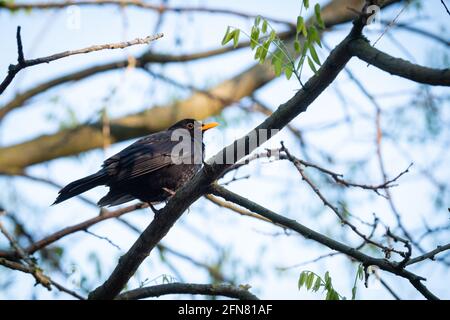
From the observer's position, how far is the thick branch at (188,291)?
4312 millimetres

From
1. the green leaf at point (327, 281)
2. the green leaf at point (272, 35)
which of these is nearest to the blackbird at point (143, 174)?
the green leaf at point (327, 281)

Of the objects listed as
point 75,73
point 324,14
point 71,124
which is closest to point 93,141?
point 71,124

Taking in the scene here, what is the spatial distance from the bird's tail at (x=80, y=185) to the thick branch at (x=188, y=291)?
117cm

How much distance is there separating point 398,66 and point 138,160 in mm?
3178

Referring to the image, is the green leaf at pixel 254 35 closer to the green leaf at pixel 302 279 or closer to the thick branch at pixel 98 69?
the green leaf at pixel 302 279

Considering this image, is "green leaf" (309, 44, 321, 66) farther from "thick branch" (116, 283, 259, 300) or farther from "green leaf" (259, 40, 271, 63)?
"thick branch" (116, 283, 259, 300)

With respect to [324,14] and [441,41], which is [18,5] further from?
[441,41]

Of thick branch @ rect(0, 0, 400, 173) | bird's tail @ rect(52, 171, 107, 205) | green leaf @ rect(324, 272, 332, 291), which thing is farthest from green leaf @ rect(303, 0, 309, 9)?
thick branch @ rect(0, 0, 400, 173)

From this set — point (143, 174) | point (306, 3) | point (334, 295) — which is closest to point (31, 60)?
point (306, 3)

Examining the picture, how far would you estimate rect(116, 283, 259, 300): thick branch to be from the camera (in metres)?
4.31

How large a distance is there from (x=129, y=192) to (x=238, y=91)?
392cm

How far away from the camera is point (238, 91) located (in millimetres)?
9109

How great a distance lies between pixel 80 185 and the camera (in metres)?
5.16

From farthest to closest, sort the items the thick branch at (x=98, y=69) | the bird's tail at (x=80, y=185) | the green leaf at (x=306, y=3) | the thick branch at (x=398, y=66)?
the thick branch at (x=98, y=69) → the bird's tail at (x=80, y=185) → the green leaf at (x=306, y=3) → the thick branch at (x=398, y=66)
